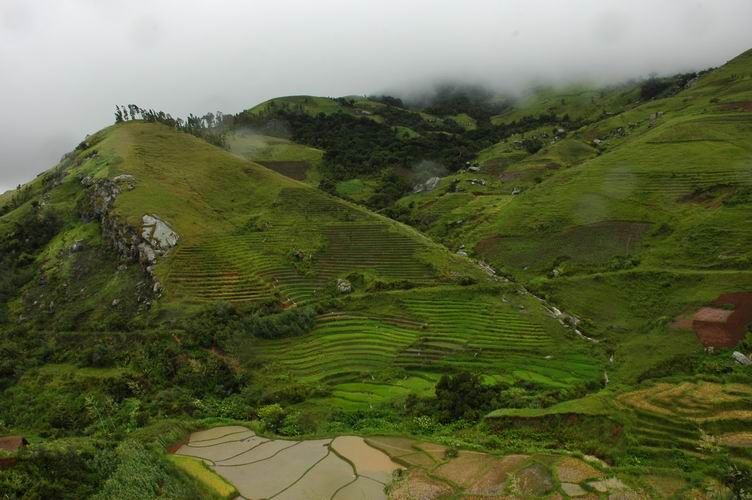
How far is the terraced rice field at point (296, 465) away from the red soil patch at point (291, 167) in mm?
96054

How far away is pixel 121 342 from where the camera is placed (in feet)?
137

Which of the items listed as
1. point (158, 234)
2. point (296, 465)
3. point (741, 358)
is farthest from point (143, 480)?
point (158, 234)

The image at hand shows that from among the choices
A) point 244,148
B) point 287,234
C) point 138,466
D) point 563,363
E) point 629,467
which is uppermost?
point 244,148

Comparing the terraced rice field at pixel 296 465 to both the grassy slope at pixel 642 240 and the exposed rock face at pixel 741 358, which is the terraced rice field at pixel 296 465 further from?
the exposed rock face at pixel 741 358

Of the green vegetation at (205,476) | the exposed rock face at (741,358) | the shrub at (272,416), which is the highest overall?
the green vegetation at (205,476)

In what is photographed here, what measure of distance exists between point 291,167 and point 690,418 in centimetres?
10789

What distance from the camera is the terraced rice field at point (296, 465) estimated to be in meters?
17.7

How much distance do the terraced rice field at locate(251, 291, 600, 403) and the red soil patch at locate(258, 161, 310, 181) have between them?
7681cm

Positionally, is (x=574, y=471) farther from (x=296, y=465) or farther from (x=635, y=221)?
(x=635, y=221)

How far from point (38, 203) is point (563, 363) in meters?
77.3

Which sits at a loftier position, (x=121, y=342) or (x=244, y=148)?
(x=244, y=148)

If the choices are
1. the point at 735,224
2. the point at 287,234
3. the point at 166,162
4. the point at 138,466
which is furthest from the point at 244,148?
the point at 138,466

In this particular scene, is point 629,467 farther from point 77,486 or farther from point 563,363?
point 77,486

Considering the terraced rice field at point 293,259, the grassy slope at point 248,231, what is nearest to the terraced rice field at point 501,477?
the terraced rice field at point 293,259
